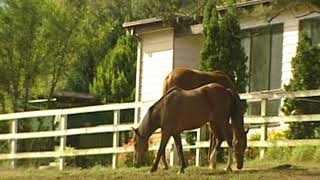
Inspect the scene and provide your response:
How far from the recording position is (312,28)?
66.4ft

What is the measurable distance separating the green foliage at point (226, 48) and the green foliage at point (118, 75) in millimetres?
12506

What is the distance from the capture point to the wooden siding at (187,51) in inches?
962

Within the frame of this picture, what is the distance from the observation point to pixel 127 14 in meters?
41.8

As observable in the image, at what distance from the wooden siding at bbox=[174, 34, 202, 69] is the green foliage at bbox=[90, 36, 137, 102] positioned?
753 centimetres

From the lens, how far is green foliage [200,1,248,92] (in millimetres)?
19484

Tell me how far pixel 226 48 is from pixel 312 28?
2.65 meters

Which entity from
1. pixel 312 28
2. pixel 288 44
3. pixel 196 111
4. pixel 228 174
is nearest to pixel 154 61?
→ pixel 288 44

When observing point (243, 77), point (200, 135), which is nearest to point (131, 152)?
point (200, 135)

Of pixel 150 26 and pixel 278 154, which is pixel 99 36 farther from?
pixel 278 154

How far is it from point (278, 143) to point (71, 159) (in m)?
6.76

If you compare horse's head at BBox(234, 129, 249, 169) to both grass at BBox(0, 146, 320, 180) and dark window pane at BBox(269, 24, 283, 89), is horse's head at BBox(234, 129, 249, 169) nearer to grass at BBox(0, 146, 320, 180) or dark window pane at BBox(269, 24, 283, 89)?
grass at BBox(0, 146, 320, 180)

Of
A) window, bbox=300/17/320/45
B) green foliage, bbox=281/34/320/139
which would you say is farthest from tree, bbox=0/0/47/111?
green foliage, bbox=281/34/320/139

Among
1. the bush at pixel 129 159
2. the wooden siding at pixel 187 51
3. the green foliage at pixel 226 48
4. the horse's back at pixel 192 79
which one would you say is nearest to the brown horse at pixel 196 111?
the horse's back at pixel 192 79

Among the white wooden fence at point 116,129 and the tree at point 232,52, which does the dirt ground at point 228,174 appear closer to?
the white wooden fence at point 116,129
